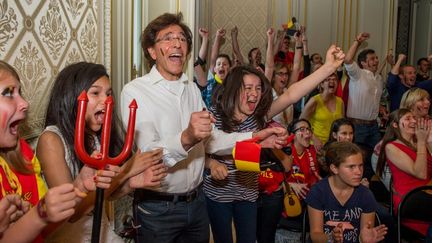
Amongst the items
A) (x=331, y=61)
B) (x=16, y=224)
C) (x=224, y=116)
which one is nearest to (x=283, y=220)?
(x=224, y=116)

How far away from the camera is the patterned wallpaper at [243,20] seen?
20.3 ft

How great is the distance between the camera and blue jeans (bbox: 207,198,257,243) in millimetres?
2074

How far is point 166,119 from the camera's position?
1.72m

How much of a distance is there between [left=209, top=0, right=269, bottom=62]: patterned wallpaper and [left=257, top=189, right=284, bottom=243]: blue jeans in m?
4.11

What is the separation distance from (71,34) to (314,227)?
1.44 meters

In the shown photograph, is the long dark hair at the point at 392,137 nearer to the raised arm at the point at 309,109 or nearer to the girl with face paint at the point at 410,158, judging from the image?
the girl with face paint at the point at 410,158

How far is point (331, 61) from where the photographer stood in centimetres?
204

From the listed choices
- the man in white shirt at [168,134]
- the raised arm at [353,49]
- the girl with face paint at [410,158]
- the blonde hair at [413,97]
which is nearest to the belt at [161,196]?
the man in white shirt at [168,134]

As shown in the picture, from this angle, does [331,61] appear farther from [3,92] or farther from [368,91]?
[368,91]

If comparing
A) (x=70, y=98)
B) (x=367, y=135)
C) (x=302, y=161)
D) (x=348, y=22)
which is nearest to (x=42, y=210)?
(x=70, y=98)

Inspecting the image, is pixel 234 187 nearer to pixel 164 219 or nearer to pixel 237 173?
pixel 237 173

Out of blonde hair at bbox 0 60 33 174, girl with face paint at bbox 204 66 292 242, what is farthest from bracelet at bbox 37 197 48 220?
girl with face paint at bbox 204 66 292 242

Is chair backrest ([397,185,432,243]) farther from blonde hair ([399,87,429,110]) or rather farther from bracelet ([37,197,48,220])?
bracelet ([37,197,48,220])

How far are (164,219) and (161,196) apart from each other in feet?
0.29
